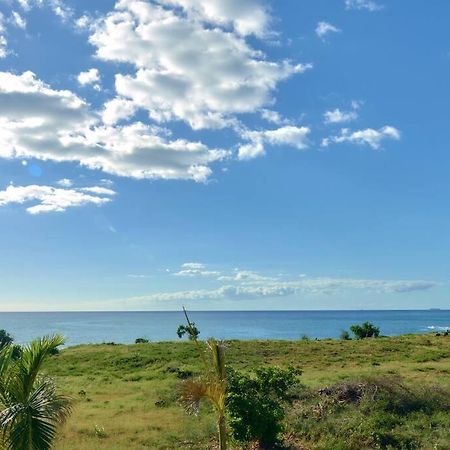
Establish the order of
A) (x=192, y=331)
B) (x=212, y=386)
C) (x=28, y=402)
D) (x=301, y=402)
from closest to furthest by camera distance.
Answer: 1. (x=28, y=402)
2. (x=192, y=331)
3. (x=212, y=386)
4. (x=301, y=402)

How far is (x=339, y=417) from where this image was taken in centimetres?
2647

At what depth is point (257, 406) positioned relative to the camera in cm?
2391

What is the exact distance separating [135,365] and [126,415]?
24227 millimetres

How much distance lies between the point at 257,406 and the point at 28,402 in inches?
605

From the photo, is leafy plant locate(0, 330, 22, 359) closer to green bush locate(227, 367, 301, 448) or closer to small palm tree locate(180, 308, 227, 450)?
small palm tree locate(180, 308, 227, 450)

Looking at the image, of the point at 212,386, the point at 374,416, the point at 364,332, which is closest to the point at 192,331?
the point at 212,386

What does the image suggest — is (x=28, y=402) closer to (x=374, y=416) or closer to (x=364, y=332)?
(x=374, y=416)

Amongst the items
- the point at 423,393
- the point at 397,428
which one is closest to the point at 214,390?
the point at 397,428

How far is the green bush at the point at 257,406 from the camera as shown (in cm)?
2369

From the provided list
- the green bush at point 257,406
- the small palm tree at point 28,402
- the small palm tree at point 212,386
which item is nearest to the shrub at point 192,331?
the small palm tree at point 212,386

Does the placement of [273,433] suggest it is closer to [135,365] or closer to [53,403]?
[53,403]

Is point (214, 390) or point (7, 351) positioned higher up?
point (7, 351)

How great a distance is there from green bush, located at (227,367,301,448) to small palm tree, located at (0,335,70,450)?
14.2 metres

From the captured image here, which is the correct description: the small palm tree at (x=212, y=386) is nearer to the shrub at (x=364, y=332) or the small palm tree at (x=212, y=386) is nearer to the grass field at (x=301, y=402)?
the grass field at (x=301, y=402)
